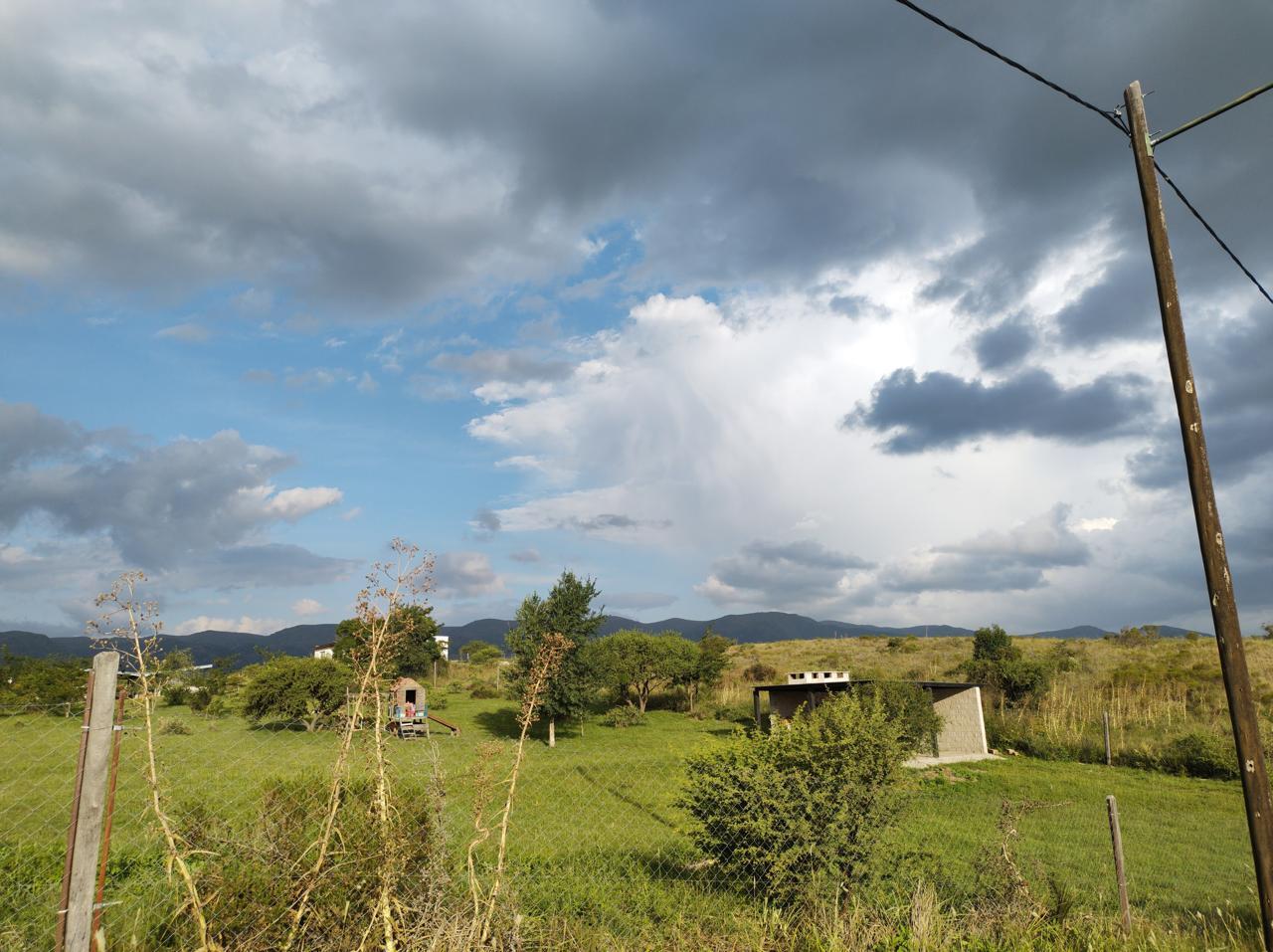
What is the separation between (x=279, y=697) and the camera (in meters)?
25.6

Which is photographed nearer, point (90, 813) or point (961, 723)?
point (90, 813)

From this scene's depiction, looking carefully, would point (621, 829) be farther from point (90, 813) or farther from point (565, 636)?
point (565, 636)

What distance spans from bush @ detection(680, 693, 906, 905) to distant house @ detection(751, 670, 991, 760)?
65.5 feet

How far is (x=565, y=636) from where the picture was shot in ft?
107

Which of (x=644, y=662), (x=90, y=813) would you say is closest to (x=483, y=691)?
(x=644, y=662)

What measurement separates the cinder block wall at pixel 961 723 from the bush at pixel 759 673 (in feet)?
52.7

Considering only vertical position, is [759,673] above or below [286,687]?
below

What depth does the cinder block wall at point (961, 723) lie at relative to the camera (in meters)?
27.4

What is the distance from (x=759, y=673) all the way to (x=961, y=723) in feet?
62.0

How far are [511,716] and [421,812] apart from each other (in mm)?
27720

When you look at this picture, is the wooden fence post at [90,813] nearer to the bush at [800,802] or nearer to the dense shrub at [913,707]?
the bush at [800,802]

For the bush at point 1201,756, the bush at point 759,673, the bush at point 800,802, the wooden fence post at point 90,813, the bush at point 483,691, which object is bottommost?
the bush at point 1201,756

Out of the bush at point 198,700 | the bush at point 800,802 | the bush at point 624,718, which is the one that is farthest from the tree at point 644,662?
the bush at point 800,802

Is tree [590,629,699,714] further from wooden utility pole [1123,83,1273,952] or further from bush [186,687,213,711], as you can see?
wooden utility pole [1123,83,1273,952]
